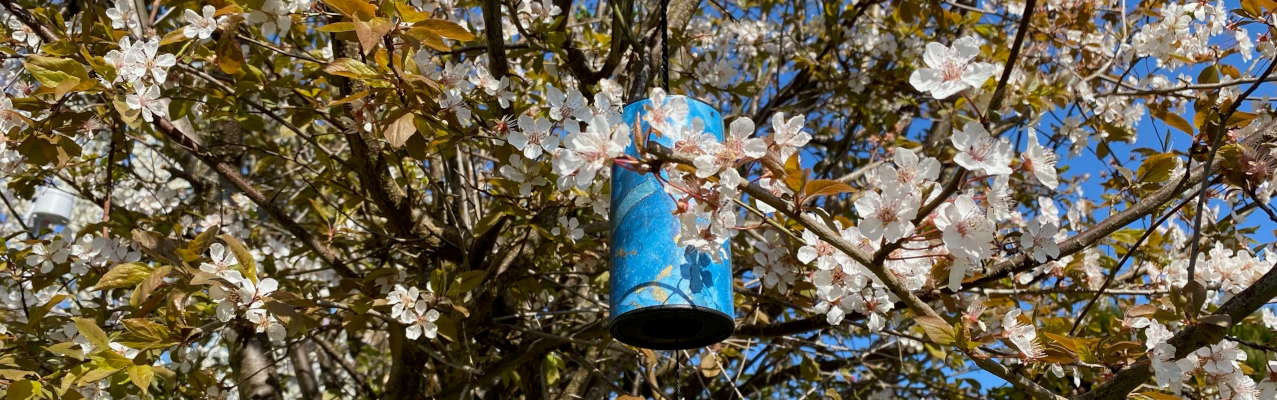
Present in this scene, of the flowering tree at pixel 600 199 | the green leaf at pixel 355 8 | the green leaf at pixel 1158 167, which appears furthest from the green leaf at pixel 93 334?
the green leaf at pixel 1158 167

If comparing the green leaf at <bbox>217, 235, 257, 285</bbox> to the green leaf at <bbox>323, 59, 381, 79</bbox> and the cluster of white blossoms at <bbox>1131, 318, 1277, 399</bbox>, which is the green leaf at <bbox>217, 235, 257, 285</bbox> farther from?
the cluster of white blossoms at <bbox>1131, 318, 1277, 399</bbox>

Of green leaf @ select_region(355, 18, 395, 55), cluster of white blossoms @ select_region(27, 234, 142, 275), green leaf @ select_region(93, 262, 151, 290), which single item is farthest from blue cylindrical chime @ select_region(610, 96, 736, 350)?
cluster of white blossoms @ select_region(27, 234, 142, 275)

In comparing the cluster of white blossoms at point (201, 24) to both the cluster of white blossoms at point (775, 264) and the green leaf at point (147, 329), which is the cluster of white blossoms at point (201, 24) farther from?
the cluster of white blossoms at point (775, 264)

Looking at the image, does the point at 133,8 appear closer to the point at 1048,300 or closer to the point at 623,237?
the point at 623,237

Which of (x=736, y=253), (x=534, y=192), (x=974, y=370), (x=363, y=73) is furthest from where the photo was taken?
(x=974, y=370)

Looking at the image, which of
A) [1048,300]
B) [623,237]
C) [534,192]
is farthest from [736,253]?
[1048,300]

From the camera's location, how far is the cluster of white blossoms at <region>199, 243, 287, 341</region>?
1486mm

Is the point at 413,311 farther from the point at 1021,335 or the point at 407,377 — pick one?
the point at 1021,335

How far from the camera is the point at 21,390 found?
4.96ft

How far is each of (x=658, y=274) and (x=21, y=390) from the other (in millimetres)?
1111

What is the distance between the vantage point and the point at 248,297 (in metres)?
1.50

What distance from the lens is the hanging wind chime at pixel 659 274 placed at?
133cm

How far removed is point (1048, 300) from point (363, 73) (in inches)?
94.7

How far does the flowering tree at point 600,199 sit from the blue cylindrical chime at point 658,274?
84 millimetres
